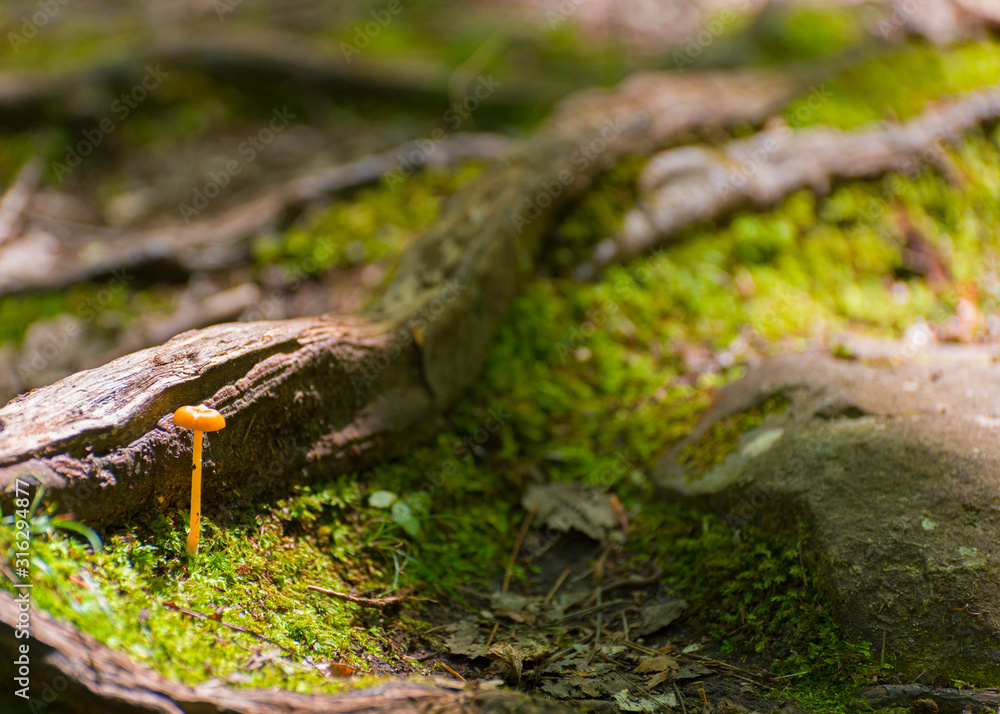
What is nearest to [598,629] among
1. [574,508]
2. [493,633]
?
[493,633]

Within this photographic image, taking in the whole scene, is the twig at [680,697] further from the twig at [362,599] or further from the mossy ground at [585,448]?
the twig at [362,599]

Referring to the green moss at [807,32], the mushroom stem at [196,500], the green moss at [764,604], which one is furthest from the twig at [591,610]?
the green moss at [807,32]

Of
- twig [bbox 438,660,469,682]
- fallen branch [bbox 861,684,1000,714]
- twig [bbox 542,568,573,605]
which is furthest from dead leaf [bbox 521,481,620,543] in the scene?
fallen branch [bbox 861,684,1000,714]

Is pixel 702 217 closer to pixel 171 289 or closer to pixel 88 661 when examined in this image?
pixel 171 289

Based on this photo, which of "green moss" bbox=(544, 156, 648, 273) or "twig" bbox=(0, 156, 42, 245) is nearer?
"green moss" bbox=(544, 156, 648, 273)

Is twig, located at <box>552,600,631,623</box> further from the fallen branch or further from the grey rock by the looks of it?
the fallen branch

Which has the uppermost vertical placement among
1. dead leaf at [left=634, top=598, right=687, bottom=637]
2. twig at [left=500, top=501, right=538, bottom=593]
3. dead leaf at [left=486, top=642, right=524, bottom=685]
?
dead leaf at [left=486, top=642, right=524, bottom=685]

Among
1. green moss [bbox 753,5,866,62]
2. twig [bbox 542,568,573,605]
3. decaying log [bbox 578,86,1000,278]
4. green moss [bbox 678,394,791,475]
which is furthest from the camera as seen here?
green moss [bbox 753,5,866,62]
